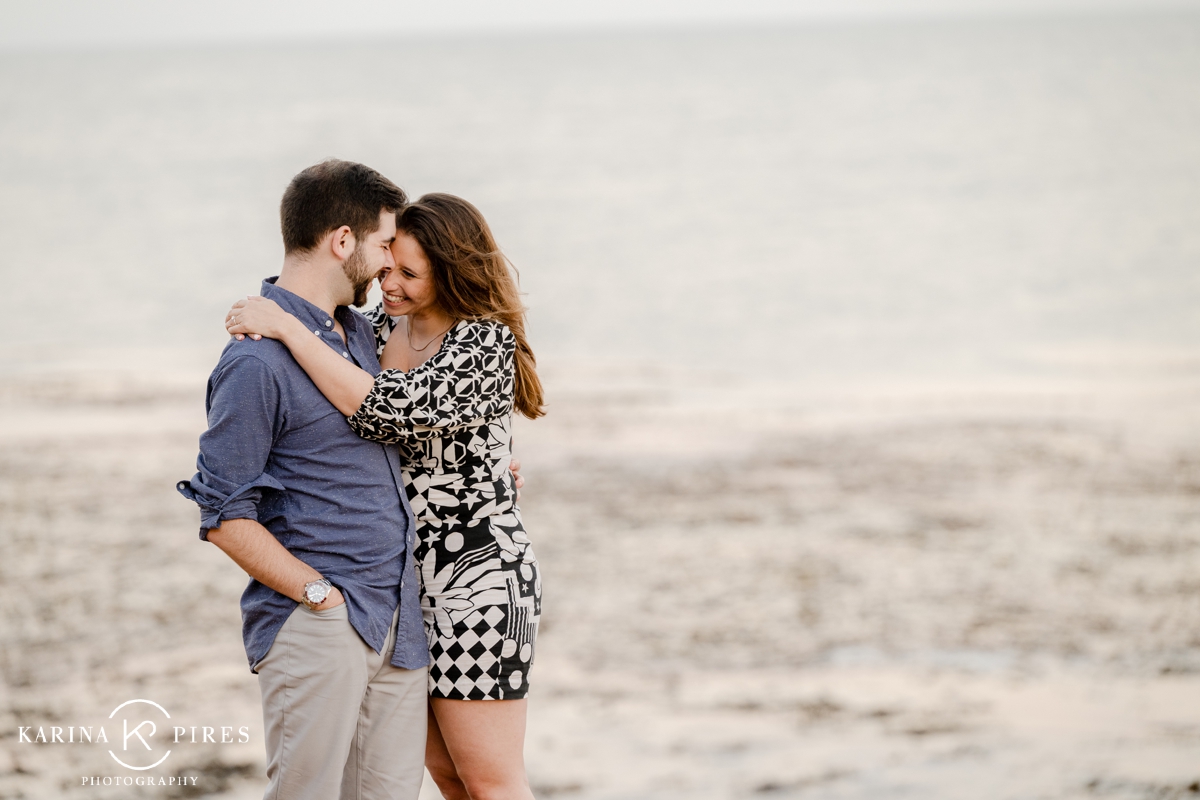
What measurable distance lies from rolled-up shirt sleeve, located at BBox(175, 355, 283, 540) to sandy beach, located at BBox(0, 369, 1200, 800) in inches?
115

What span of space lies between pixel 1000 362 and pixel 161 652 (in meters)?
12.7

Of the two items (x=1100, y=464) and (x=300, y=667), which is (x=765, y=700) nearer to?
(x=300, y=667)

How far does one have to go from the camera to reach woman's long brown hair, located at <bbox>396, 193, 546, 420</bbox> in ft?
8.44

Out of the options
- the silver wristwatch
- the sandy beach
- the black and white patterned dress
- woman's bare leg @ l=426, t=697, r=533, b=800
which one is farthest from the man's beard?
the sandy beach

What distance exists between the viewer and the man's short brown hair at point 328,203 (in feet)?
7.99

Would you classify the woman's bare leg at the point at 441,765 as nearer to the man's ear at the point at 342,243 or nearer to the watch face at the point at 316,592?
the watch face at the point at 316,592

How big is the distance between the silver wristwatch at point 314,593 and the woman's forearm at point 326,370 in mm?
371

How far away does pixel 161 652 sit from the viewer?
6117 mm

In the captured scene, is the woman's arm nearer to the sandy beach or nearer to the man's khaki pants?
the man's khaki pants

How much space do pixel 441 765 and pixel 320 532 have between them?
77 centimetres

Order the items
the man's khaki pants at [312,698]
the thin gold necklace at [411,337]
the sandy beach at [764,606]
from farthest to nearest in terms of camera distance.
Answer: the sandy beach at [764,606] → the thin gold necklace at [411,337] → the man's khaki pants at [312,698]

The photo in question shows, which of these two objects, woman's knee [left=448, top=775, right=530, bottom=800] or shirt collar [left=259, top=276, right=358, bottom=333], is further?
woman's knee [left=448, top=775, right=530, bottom=800]

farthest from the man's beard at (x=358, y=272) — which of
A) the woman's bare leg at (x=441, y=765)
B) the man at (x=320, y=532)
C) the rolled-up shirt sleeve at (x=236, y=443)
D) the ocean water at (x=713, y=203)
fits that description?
the ocean water at (x=713, y=203)

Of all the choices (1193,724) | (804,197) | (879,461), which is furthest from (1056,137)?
(1193,724)
